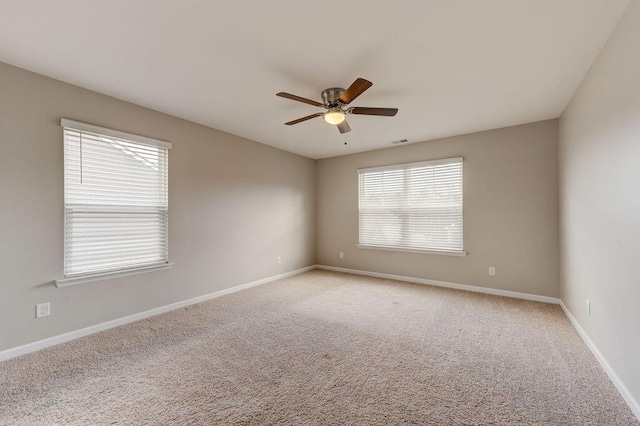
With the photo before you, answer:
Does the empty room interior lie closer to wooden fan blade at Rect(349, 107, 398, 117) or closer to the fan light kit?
wooden fan blade at Rect(349, 107, 398, 117)

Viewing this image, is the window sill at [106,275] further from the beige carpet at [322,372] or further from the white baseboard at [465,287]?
the white baseboard at [465,287]

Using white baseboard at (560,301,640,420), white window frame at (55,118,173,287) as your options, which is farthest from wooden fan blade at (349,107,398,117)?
white baseboard at (560,301,640,420)

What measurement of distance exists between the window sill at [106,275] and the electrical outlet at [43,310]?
0.61 feet

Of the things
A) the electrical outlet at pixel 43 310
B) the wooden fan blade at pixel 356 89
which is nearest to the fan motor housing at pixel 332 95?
the wooden fan blade at pixel 356 89

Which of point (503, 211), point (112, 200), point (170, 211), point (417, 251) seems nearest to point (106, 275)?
point (112, 200)

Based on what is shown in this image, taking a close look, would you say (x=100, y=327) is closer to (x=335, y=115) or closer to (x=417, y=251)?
(x=335, y=115)

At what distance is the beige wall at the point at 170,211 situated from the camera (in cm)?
239

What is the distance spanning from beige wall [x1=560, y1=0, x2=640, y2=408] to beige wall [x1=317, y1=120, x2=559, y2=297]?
78 cm

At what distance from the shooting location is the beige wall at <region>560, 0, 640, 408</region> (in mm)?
1707

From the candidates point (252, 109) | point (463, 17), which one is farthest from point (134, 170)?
point (463, 17)

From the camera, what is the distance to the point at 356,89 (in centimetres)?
224

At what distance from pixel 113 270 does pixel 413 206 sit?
445 centimetres

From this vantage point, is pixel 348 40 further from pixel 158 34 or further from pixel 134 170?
pixel 134 170

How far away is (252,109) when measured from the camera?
3.33 metres
